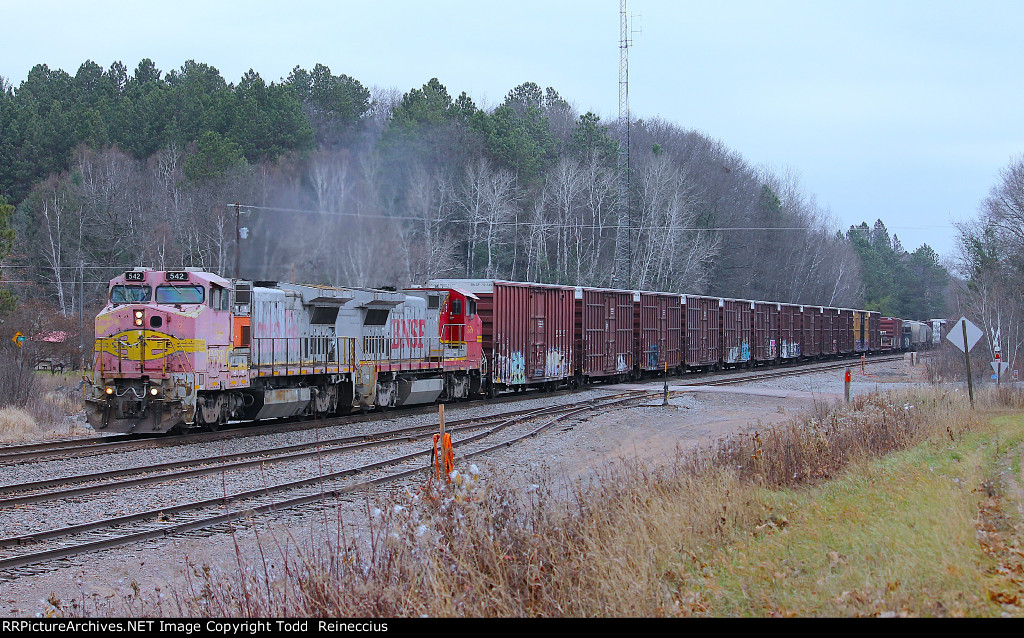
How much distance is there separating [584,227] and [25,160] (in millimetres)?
37965

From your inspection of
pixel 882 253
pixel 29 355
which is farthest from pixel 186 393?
pixel 882 253

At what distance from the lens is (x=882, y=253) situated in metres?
132

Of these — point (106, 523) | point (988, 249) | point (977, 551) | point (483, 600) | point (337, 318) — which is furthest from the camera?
point (988, 249)

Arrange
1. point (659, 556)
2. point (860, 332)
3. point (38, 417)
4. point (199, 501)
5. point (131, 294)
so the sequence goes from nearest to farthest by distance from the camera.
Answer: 1. point (659, 556)
2. point (199, 501)
3. point (131, 294)
4. point (38, 417)
5. point (860, 332)

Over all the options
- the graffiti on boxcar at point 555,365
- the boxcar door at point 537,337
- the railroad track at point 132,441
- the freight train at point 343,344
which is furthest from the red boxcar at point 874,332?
the railroad track at point 132,441

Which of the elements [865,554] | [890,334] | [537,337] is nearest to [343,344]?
[537,337]

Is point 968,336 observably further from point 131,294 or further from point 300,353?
point 131,294

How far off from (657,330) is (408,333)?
14.5 metres

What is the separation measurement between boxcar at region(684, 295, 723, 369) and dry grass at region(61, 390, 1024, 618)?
25669mm

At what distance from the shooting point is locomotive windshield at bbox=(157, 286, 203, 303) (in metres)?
15.6

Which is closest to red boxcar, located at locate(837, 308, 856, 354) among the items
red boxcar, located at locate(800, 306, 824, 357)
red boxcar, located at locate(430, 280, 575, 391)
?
red boxcar, located at locate(800, 306, 824, 357)

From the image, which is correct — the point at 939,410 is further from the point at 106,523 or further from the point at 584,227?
the point at 584,227

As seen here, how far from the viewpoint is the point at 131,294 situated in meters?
15.9

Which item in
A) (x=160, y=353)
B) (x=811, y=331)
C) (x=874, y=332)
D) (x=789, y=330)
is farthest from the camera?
(x=874, y=332)
